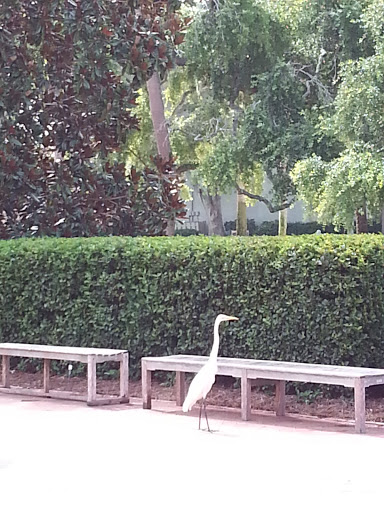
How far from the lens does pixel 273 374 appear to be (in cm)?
962

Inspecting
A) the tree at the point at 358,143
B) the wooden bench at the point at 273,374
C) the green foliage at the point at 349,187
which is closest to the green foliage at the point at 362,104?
the tree at the point at 358,143

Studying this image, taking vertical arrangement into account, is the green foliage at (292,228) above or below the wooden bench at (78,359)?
above

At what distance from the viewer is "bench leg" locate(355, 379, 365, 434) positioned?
354 inches

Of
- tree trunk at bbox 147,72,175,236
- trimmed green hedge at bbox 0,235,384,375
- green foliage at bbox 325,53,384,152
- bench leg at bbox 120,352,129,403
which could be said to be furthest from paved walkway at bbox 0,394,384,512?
tree trunk at bbox 147,72,175,236

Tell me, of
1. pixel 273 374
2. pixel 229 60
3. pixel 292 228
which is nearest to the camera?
pixel 273 374

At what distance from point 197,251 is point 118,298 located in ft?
4.78

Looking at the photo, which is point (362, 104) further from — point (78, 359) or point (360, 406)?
point (360, 406)

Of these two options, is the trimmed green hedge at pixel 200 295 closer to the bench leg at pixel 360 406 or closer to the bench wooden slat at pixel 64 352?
the bench wooden slat at pixel 64 352

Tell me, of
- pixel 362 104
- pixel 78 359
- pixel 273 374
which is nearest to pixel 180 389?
pixel 78 359

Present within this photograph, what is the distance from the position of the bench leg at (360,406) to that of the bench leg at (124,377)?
10.1 feet

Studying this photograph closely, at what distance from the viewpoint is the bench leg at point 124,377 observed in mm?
11141

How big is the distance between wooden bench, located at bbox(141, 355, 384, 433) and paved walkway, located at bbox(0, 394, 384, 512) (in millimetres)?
246

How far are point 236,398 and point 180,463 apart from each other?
3.59 m

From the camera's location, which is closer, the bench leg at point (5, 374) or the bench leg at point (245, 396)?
the bench leg at point (245, 396)
